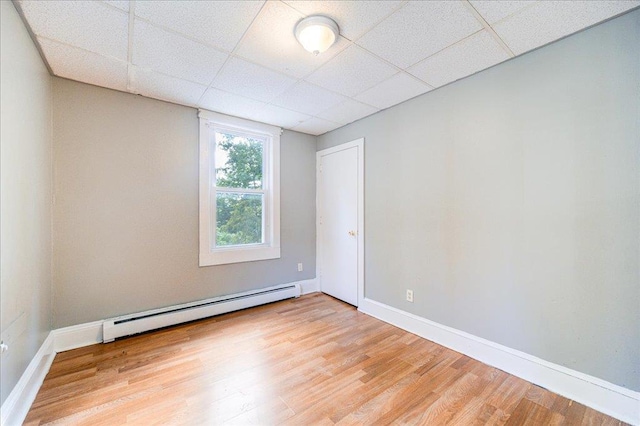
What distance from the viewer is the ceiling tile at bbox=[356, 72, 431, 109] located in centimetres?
236

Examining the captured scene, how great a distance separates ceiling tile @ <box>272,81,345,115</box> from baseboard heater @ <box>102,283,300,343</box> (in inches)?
92.5

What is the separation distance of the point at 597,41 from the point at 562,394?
235 cm

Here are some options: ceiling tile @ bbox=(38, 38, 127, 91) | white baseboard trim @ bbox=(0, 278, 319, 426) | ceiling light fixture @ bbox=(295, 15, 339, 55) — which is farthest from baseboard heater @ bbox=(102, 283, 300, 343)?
ceiling light fixture @ bbox=(295, 15, 339, 55)

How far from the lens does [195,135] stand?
9.86 ft

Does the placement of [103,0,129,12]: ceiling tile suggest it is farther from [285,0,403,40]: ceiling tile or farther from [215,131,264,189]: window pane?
[215,131,264,189]: window pane

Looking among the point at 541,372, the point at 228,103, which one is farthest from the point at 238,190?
the point at 541,372

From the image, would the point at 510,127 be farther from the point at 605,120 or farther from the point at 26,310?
the point at 26,310

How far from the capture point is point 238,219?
3391 millimetres

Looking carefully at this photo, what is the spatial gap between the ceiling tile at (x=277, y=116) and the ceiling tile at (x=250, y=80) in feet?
1.11

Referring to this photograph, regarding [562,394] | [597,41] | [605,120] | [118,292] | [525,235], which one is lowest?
[562,394]

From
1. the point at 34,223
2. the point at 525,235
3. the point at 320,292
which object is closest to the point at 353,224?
the point at 320,292

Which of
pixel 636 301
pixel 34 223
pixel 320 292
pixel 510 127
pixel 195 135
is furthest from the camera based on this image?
pixel 320 292

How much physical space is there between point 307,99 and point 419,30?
1.31 m

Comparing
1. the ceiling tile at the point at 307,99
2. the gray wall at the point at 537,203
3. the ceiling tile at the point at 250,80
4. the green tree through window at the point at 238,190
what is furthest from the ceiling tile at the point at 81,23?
the gray wall at the point at 537,203
